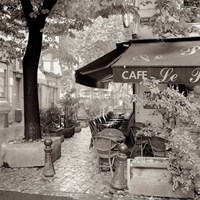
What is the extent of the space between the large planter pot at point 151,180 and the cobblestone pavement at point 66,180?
27 cm

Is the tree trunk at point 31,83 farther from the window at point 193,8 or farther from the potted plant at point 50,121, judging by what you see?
the window at point 193,8

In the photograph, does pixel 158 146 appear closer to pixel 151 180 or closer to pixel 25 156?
pixel 151 180

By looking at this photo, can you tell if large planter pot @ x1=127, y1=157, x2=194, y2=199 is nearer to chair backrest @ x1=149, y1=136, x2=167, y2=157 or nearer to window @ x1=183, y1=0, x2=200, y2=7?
chair backrest @ x1=149, y1=136, x2=167, y2=157

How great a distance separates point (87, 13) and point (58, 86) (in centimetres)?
2988

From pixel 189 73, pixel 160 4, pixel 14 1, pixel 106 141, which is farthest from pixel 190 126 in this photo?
pixel 14 1

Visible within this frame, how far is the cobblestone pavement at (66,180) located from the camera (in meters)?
5.71

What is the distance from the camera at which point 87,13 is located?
731cm

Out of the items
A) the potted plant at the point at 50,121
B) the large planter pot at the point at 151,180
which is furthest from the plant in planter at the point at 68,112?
the large planter pot at the point at 151,180

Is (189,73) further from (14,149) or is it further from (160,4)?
(14,149)

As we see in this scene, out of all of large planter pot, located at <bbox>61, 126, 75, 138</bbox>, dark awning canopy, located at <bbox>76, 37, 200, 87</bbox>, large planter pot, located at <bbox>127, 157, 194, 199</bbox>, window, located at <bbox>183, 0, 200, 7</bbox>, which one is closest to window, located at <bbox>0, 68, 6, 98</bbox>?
large planter pot, located at <bbox>61, 126, 75, 138</bbox>

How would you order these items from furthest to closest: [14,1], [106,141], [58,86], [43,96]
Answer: [58,86]
[43,96]
[14,1]
[106,141]

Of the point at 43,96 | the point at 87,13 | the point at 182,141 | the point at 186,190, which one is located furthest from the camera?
the point at 43,96

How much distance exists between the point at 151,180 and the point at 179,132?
3.81ft

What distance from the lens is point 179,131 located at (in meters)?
4.98
